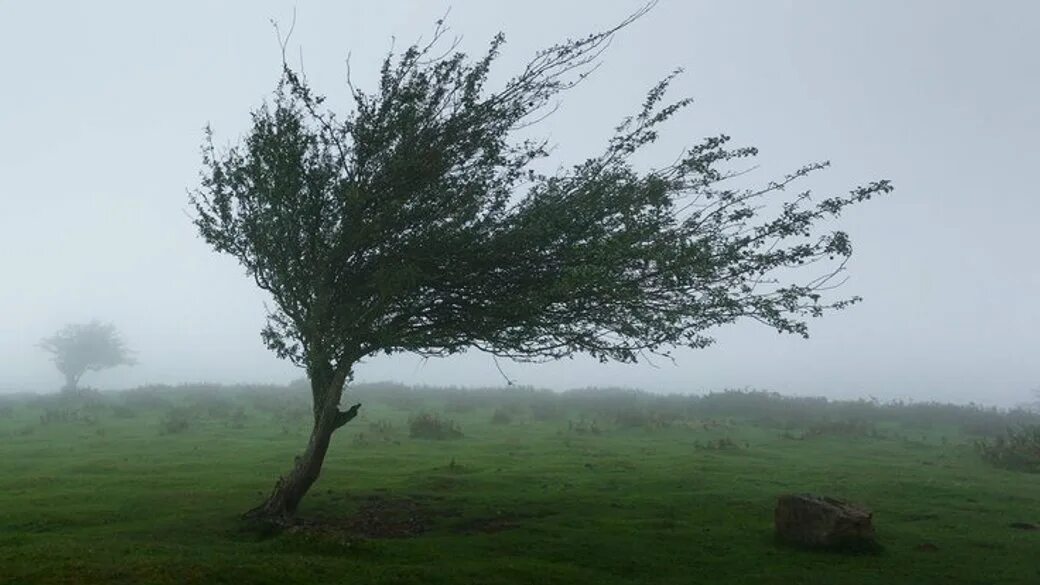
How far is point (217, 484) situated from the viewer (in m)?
28.1

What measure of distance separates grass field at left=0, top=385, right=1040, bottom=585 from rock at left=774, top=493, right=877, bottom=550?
19.7 inches

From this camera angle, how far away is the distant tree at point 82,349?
130m

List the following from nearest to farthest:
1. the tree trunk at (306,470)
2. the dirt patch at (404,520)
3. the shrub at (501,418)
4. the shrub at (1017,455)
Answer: the dirt patch at (404,520), the tree trunk at (306,470), the shrub at (1017,455), the shrub at (501,418)

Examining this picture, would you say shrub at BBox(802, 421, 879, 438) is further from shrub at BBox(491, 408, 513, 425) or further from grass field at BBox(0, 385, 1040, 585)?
shrub at BBox(491, 408, 513, 425)

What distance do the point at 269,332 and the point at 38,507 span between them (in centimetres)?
826

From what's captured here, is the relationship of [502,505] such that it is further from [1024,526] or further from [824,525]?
[1024,526]

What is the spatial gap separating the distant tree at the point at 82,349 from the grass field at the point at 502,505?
3358 inches

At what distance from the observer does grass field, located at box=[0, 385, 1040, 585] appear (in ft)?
56.6

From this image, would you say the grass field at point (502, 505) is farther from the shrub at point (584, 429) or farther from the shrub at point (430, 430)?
the shrub at point (430, 430)

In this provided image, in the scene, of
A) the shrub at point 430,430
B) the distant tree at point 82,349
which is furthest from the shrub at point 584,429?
the distant tree at point 82,349

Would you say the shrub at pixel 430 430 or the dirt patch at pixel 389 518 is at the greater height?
the shrub at pixel 430 430

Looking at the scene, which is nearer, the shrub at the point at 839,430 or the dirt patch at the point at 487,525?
the dirt patch at the point at 487,525

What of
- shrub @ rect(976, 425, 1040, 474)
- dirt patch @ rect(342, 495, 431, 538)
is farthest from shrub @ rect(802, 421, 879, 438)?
dirt patch @ rect(342, 495, 431, 538)

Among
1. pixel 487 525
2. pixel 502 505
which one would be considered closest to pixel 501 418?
pixel 502 505
